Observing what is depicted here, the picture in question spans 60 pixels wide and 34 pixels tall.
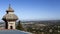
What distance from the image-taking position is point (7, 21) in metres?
26.4

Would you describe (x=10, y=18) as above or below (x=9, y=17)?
below

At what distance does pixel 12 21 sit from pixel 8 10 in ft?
5.58

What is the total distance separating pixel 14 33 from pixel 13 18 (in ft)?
24.9

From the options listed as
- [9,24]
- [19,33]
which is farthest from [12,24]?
[19,33]

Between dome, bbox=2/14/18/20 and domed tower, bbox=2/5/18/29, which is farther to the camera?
domed tower, bbox=2/5/18/29

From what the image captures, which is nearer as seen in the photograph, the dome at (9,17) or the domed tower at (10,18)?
the dome at (9,17)

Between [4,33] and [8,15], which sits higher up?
[8,15]

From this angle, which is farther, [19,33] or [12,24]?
[12,24]

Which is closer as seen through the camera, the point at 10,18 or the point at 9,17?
the point at 9,17

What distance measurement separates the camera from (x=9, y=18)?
2577 centimetres

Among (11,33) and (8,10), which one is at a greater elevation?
(8,10)

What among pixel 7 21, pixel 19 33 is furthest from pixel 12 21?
pixel 19 33

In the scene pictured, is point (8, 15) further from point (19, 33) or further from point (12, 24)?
point (19, 33)

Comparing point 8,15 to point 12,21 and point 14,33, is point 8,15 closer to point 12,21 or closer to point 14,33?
point 12,21
